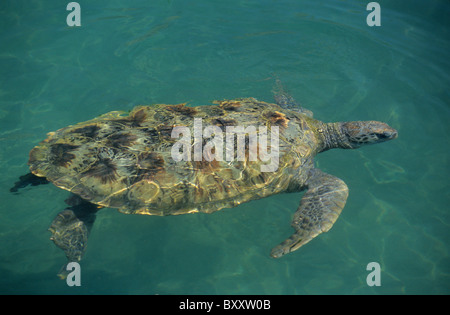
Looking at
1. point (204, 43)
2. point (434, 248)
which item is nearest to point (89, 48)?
point (204, 43)

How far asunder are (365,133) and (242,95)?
8.44 ft

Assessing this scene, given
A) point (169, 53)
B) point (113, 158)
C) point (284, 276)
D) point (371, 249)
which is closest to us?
point (113, 158)

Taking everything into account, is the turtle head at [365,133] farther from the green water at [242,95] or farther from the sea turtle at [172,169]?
the sea turtle at [172,169]

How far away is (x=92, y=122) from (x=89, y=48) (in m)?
3.71

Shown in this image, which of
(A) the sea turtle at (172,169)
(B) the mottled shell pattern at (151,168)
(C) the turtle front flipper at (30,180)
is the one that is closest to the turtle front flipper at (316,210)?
(A) the sea turtle at (172,169)

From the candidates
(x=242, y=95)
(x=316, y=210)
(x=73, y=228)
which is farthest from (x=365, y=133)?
(x=73, y=228)

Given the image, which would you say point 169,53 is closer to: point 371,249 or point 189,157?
point 189,157

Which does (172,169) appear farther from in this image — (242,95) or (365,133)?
(365,133)

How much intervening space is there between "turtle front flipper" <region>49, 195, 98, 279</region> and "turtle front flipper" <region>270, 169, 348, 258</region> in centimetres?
266

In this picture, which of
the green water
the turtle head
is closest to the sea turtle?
the green water

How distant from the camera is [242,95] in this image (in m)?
6.43

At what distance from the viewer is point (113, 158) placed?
394cm

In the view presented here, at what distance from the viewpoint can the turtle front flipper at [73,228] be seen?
13.4ft
